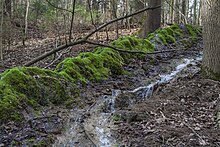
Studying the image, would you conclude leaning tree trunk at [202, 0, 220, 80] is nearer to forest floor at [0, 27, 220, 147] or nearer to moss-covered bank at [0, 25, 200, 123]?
forest floor at [0, 27, 220, 147]

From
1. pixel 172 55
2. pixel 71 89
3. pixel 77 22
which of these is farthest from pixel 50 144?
pixel 77 22

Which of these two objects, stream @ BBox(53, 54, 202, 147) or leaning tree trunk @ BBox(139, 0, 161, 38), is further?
leaning tree trunk @ BBox(139, 0, 161, 38)

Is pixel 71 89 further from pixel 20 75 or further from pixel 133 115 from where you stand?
pixel 133 115

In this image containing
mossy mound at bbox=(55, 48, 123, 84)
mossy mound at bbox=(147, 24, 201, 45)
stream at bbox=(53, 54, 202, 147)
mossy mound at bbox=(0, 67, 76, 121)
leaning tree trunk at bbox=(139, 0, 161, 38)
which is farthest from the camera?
leaning tree trunk at bbox=(139, 0, 161, 38)

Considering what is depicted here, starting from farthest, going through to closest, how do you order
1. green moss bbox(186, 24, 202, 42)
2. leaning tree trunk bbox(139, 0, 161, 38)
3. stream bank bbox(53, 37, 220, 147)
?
green moss bbox(186, 24, 202, 42) < leaning tree trunk bbox(139, 0, 161, 38) < stream bank bbox(53, 37, 220, 147)

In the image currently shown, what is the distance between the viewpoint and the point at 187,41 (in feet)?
36.7

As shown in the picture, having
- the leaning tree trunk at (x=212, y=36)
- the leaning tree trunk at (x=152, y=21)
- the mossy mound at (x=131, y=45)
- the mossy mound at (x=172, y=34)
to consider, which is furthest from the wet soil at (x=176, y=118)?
the leaning tree trunk at (x=152, y=21)

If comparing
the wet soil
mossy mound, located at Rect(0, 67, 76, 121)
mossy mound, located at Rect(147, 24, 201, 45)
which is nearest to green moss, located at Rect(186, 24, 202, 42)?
mossy mound, located at Rect(147, 24, 201, 45)

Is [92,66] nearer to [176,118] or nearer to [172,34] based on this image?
[176,118]

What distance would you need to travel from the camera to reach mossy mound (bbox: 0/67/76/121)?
453 centimetres

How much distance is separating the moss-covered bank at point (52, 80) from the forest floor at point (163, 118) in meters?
0.26

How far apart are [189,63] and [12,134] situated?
20.6ft

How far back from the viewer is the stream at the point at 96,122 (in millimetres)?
4281

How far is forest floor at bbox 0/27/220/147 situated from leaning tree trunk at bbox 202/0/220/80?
305 millimetres
